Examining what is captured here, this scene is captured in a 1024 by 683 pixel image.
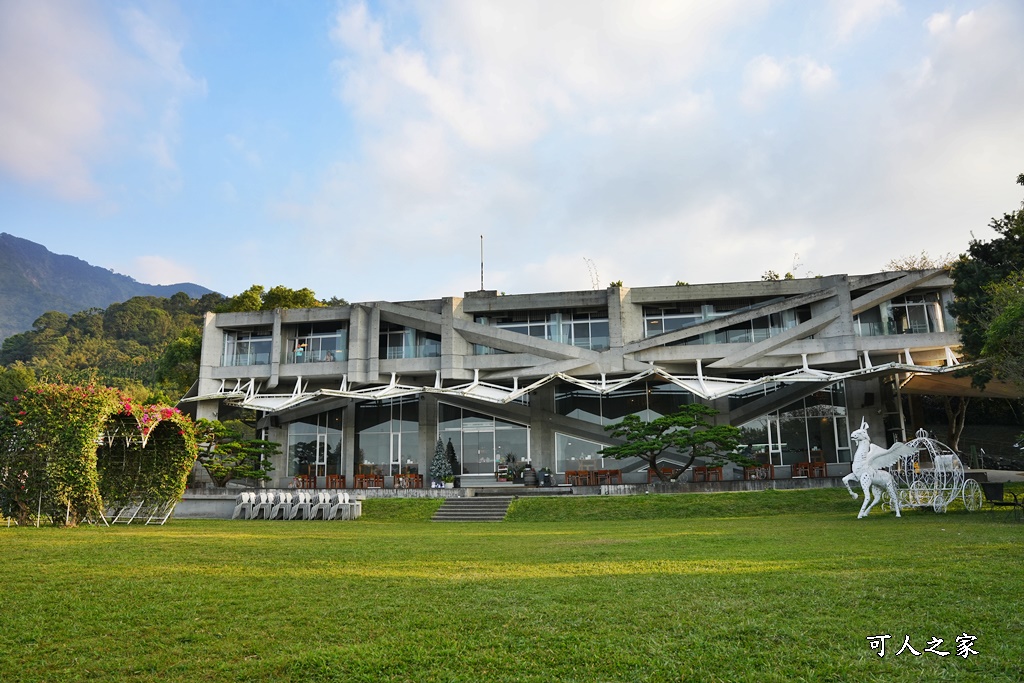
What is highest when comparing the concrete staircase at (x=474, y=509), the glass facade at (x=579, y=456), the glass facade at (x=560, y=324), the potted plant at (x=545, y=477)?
the glass facade at (x=560, y=324)

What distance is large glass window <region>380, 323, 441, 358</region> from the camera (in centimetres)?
3148

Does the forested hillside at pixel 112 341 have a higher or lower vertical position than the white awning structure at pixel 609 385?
higher

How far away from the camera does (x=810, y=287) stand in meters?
29.5

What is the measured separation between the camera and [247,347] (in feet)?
111

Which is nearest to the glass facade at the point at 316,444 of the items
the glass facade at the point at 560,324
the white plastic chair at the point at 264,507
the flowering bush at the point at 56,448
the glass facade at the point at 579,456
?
the glass facade at the point at 560,324

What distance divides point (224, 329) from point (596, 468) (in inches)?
749

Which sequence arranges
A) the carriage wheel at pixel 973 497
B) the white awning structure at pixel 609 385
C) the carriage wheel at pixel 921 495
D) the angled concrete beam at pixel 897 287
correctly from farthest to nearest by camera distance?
1. the angled concrete beam at pixel 897 287
2. the white awning structure at pixel 609 385
3. the carriage wheel at pixel 921 495
4. the carriage wheel at pixel 973 497

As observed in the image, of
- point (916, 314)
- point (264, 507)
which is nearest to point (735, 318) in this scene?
point (916, 314)

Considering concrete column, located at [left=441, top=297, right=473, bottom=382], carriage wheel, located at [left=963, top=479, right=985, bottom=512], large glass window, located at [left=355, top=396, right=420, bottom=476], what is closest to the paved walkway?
carriage wheel, located at [left=963, top=479, right=985, bottom=512]

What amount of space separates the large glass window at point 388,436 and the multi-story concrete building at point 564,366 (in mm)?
65

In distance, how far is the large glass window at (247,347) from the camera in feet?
108

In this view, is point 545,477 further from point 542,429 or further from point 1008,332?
point 1008,332

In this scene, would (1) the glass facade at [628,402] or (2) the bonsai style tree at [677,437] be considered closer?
(2) the bonsai style tree at [677,437]

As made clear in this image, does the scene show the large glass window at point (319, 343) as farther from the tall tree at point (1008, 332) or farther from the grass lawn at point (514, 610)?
the tall tree at point (1008, 332)
